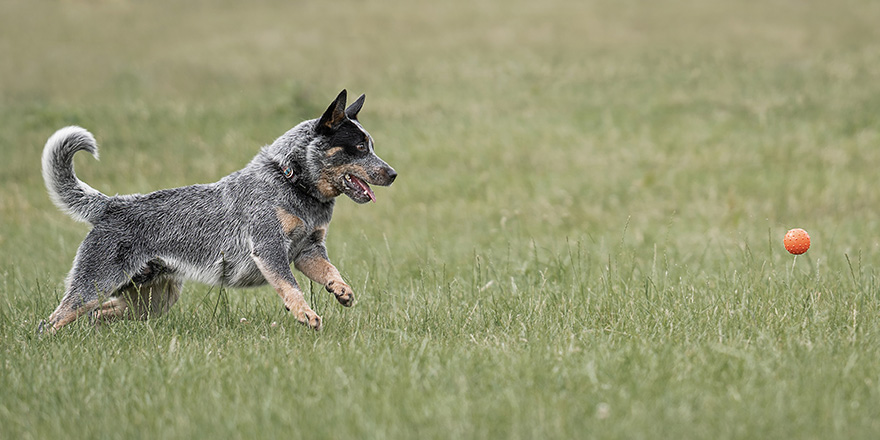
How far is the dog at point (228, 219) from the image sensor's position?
16.3 ft

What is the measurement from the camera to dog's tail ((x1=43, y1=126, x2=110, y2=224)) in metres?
5.13

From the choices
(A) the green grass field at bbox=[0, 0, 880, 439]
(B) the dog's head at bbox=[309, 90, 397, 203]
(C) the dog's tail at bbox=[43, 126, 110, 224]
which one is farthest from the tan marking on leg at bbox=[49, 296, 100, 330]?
(B) the dog's head at bbox=[309, 90, 397, 203]

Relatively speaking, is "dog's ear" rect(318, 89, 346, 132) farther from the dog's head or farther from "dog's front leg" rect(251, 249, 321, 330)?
"dog's front leg" rect(251, 249, 321, 330)

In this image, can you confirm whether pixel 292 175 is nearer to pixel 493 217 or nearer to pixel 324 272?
pixel 324 272

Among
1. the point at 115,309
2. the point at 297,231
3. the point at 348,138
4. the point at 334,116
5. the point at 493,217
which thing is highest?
the point at 334,116

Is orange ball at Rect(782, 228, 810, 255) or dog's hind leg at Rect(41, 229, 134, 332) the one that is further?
orange ball at Rect(782, 228, 810, 255)

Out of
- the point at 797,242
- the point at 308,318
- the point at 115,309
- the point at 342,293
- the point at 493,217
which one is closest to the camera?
the point at 308,318

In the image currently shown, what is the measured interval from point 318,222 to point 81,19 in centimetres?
1912

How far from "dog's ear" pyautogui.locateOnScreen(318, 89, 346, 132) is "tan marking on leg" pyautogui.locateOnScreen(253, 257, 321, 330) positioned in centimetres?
90

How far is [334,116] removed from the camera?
16.2 feet

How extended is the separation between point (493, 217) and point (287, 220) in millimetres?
5578

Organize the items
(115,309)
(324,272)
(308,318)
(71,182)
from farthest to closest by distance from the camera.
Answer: (115,309)
(71,182)
(324,272)
(308,318)

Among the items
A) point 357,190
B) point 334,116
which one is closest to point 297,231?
point 357,190

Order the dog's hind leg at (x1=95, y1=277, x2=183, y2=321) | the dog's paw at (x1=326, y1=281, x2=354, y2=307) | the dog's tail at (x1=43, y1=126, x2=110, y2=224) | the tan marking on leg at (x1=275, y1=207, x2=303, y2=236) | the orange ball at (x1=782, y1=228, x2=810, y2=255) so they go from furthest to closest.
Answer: the orange ball at (x1=782, y1=228, x2=810, y2=255), the dog's hind leg at (x1=95, y1=277, x2=183, y2=321), the dog's tail at (x1=43, y1=126, x2=110, y2=224), the tan marking on leg at (x1=275, y1=207, x2=303, y2=236), the dog's paw at (x1=326, y1=281, x2=354, y2=307)
